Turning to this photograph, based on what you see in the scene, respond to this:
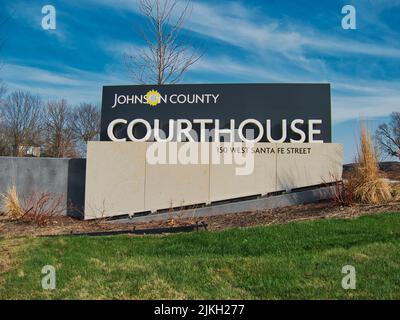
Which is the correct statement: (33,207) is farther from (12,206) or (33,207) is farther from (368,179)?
(368,179)

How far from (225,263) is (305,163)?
20.8 ft

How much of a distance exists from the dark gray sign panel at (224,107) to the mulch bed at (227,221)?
2804mm

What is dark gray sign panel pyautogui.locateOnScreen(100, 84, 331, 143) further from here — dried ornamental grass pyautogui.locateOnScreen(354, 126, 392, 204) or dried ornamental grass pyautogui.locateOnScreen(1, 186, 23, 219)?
dried ornamental grass pyautogui.locateOnScreen(1, 186, 23, 219)

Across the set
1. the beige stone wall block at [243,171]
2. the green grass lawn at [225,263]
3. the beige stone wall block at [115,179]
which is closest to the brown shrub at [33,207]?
the beige stone wall block at [115,179]

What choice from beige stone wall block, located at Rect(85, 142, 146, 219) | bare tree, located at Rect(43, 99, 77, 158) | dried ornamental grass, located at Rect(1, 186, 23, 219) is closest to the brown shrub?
dried ornamental grass, located at Rect(1, 186, 23, 219)

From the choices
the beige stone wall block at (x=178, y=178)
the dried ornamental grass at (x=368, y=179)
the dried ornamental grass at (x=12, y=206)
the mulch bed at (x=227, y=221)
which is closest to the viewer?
the mulch bed at (x=227, y=221)

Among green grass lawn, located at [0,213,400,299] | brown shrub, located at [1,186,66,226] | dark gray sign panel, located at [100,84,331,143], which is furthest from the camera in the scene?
dark gray sign panel, located at [100,84,331,143]

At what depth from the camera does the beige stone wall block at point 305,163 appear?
11.4 metres

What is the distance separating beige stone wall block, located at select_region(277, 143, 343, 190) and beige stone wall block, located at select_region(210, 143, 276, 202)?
0.23 meters

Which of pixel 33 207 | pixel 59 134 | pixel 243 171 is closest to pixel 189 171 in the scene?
pixel 243 171

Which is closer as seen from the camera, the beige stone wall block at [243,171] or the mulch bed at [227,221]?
the mulch bed at [227,221]

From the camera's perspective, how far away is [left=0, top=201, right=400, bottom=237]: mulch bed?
28.2ft

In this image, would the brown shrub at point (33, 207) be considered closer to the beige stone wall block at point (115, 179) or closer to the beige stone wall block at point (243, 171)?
the beige stone wall block at point (115, 179)
